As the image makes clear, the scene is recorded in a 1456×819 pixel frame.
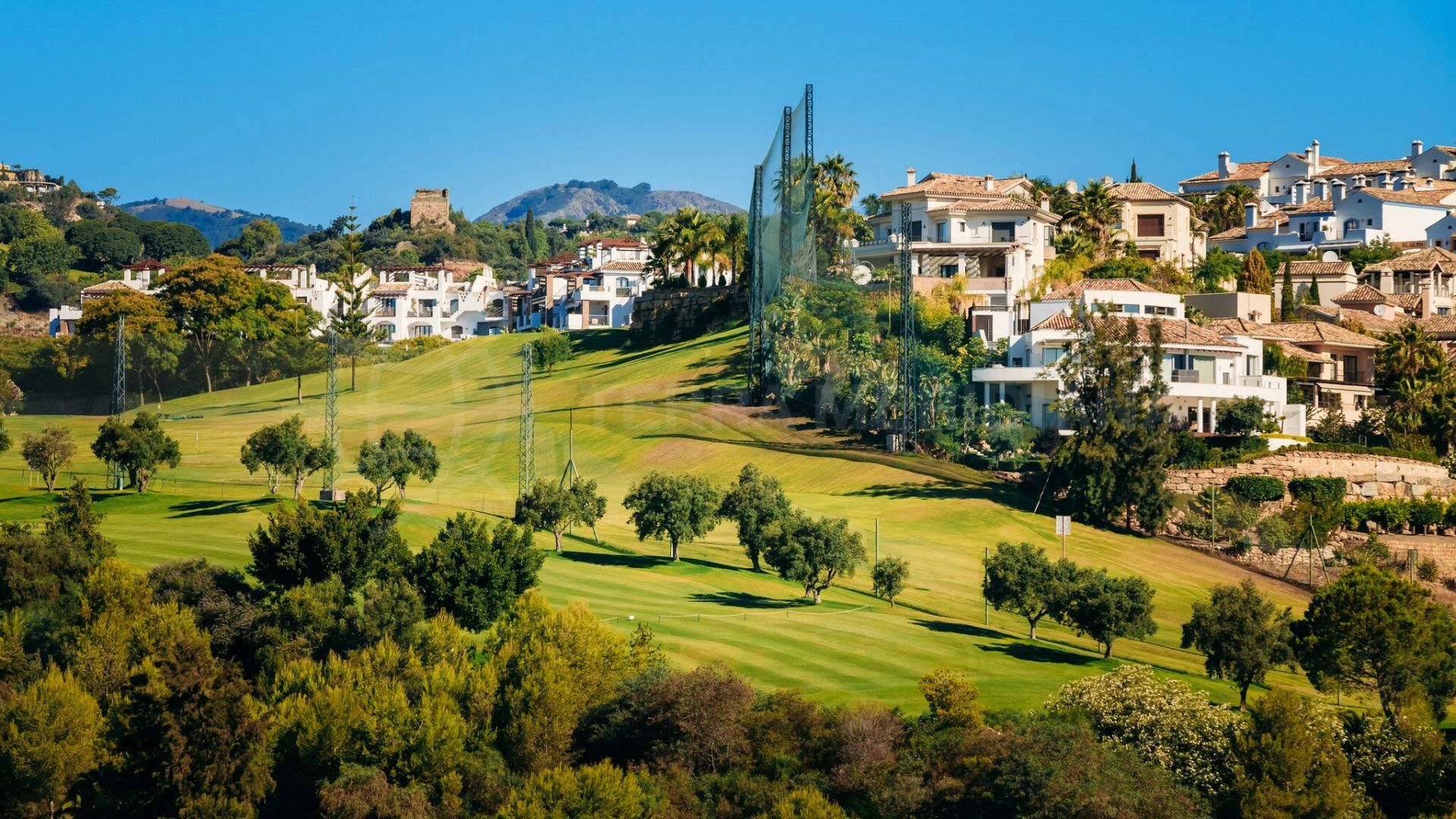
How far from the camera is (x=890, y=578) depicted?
55.3 m

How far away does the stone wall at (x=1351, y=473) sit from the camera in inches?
2803

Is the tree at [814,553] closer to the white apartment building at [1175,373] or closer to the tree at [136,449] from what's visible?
the white apartment building at [1175,373]

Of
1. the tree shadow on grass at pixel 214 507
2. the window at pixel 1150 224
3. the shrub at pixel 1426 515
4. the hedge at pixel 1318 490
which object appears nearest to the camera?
the tree shadow on grass at pixel 214 507

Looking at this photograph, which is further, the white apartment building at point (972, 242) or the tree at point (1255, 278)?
the tree at point (1255, 278)

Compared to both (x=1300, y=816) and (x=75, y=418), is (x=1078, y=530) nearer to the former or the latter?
(x=1300, y=816)

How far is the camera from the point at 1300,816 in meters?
38.0

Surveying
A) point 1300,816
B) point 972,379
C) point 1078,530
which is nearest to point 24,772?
Answer: point 1300,816

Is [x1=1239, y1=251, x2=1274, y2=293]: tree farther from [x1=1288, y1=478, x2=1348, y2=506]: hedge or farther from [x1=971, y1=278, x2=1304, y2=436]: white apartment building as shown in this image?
[x1=1288, y1=478, x2=1348, y2=506]: hedge

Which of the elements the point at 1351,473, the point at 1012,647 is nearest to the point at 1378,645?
the point at 1012,647

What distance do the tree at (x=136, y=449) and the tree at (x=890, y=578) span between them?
30.4 m

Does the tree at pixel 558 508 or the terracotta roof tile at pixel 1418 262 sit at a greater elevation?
the terracotta roof tile at pixel 1418 262

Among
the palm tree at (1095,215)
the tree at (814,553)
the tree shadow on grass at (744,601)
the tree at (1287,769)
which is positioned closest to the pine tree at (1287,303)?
the palm tree at (1095,215)

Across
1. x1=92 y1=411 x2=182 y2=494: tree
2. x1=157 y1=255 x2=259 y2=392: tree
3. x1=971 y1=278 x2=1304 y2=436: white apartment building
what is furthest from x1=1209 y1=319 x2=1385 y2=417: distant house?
x1=157 y1=255 x2=259 y2=392: tree

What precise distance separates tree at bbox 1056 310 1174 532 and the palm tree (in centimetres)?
2623
